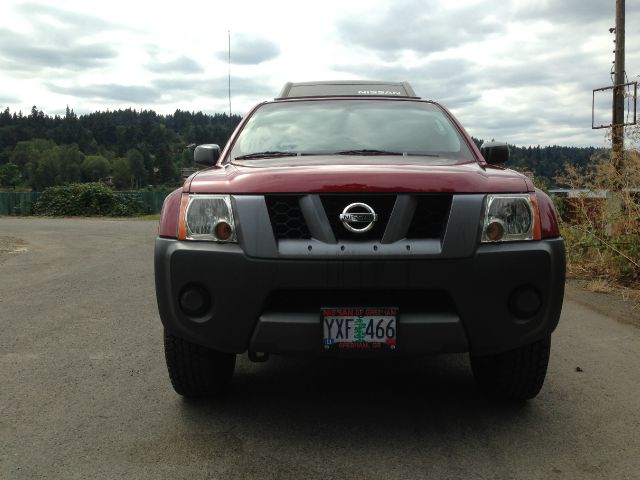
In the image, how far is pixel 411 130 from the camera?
4.23 meters

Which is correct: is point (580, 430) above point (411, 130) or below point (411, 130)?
below

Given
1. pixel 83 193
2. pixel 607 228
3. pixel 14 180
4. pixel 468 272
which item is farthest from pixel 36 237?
pixel 14 180

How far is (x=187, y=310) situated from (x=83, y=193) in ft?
116

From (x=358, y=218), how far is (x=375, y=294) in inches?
14.2

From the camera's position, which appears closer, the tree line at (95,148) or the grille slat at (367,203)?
the grille slat at (367,203)

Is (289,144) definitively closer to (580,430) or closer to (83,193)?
(580,430)

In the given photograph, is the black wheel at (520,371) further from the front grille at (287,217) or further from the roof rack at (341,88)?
the roof rack at (341,88)

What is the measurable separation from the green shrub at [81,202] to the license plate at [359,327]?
3511cm

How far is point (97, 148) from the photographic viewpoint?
434 feet

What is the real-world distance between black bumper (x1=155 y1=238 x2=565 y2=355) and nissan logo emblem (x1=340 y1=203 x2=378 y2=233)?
0.51 ft

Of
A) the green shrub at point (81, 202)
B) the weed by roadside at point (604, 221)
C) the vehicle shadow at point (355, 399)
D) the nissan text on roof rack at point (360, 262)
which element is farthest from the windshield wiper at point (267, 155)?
the green shrub at point (81, 202)

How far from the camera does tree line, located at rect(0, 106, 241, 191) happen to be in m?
108

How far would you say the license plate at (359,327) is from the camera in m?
2.93

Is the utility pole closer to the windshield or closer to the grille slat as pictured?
the windshield
